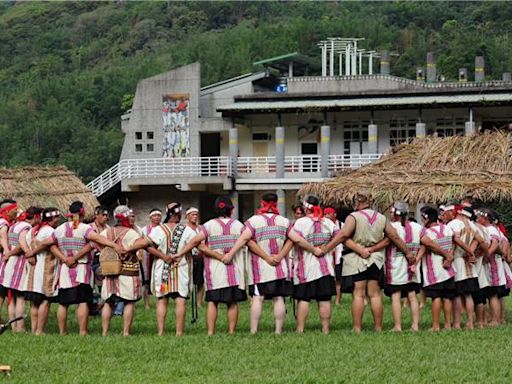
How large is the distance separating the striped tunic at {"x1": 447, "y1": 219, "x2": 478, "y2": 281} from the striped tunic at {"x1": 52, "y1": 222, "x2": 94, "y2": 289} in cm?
454

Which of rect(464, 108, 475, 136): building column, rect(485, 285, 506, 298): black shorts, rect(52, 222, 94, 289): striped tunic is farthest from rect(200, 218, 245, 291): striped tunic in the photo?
rect(464, 108, 475, 136): building column

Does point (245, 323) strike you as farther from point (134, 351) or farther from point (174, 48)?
point (174, 48)

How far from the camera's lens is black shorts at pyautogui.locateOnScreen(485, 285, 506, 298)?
48.5 ft

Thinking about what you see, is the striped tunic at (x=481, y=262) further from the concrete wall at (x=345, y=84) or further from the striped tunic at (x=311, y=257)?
the concrete wall at (x=345, y=84)

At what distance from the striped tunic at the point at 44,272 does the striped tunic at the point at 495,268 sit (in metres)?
5.57

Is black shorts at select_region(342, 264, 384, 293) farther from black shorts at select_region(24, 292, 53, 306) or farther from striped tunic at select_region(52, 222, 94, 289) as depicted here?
black shorts at select_region(24, 292, 53, 306)

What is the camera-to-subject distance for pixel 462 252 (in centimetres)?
1441

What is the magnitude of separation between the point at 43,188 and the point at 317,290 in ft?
41.1

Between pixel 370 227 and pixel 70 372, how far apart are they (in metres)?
4.44

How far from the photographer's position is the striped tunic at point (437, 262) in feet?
46.3

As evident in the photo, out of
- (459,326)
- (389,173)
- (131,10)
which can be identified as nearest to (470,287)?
(459,326)

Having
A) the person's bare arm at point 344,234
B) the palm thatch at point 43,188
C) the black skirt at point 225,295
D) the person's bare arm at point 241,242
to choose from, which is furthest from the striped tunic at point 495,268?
the palm thatch at point 43,188

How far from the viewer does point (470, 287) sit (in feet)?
47.0

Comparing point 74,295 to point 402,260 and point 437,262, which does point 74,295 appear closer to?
point 402,260
